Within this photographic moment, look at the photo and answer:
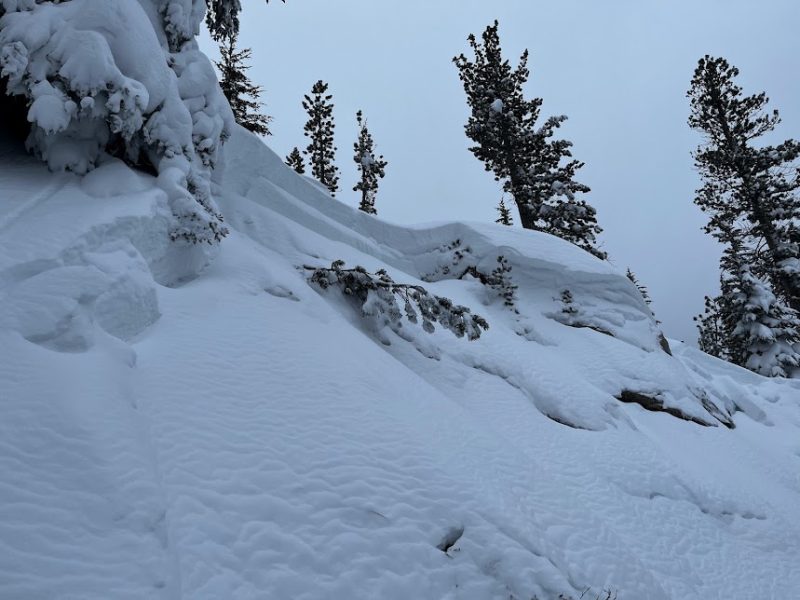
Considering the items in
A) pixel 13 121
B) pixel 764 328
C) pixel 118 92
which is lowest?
pixel 13 121

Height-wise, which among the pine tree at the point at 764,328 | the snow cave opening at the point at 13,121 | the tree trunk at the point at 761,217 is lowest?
the snow cave opening at the point at 13,121

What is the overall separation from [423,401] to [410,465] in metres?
2.20

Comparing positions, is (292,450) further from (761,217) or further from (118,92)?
(761,217)

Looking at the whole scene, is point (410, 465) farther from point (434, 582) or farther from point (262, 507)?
point (262, 507)

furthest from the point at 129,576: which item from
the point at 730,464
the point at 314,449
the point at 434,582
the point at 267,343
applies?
the point at 730,464

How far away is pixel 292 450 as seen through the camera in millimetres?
4891

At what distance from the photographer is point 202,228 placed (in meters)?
8.16

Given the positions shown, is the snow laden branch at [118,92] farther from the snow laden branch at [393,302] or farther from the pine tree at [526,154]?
the pine tree at [526,154]

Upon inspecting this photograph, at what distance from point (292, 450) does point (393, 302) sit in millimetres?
5070

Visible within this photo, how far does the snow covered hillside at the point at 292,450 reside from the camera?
141 inches

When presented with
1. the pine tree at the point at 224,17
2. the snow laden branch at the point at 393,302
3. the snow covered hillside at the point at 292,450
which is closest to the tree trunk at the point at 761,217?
the snow covered hillside at the point at 292,450

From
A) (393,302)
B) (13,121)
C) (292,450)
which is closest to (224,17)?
(13,121)

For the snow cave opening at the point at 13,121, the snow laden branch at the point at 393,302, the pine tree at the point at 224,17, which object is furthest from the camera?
the pine tree at the point at 224,17

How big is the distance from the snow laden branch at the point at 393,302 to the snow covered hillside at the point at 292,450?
0.37 meters
